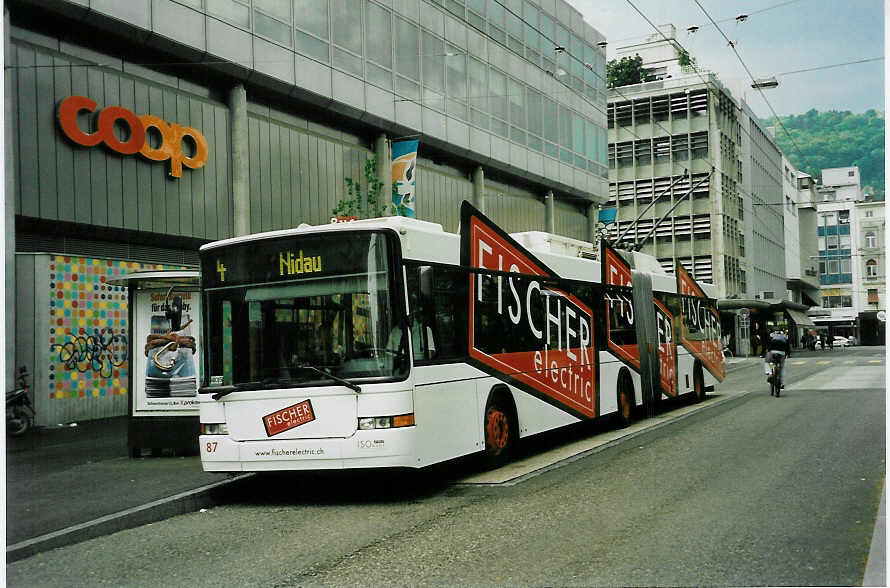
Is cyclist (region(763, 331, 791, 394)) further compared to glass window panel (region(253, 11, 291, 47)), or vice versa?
glass window panel (region(253, 11, 291, 47))

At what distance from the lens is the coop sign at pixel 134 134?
62.2 ft

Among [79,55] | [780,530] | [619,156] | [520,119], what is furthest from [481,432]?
[619,156]

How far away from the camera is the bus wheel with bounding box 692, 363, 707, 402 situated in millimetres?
21391

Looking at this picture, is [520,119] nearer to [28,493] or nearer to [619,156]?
[28,493]

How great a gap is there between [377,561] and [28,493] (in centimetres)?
580

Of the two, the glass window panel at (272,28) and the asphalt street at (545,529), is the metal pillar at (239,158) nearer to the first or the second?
the glass window panel at (272,28)

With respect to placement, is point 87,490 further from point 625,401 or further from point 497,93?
point 497,93

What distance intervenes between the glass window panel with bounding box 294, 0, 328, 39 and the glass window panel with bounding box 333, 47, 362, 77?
647 millimetres

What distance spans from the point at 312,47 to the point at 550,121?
13950 millimetres

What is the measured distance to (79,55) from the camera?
19.5 meters

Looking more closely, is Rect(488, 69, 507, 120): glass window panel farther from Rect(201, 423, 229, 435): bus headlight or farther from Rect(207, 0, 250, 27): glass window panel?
Rect(201, 423, 229, 435): bus headlight

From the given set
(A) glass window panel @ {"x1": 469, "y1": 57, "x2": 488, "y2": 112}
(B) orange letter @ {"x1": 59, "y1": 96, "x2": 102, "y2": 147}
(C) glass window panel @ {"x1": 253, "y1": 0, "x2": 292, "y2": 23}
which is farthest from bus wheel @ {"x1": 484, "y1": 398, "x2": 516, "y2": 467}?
(A) glass window panel @ {"x1": 469, "y1": 57, "x2": 488, "y2": 112}

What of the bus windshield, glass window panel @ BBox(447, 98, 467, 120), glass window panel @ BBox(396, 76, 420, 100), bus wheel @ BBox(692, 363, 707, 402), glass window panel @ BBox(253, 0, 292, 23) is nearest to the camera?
the bus windshield

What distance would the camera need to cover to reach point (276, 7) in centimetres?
2355
